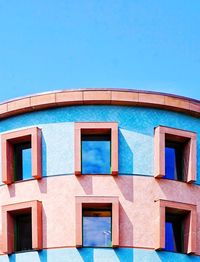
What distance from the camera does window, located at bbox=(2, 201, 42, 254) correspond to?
28236 millimetres

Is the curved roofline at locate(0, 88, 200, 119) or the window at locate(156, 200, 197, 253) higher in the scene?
the curved roofline at locate(0, 88, 200, 119)

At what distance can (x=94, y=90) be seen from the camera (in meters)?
29.1

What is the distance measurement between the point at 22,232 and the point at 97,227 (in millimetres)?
3009

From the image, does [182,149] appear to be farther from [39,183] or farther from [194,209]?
[39,183]

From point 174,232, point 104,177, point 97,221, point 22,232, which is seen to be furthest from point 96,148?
point 174,232

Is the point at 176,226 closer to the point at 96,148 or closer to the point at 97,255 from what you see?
the point at 97,255

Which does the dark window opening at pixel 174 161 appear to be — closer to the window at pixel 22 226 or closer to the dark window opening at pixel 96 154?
the dark window opening at pixel 96 154

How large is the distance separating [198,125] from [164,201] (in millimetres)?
3813

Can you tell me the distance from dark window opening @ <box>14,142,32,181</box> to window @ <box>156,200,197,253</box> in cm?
530

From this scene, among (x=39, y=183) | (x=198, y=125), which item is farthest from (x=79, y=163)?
(x=198, y=125)

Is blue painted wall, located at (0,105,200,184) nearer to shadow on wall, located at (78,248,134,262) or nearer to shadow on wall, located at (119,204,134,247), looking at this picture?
shadow on wall, located at (119,204,134,247)

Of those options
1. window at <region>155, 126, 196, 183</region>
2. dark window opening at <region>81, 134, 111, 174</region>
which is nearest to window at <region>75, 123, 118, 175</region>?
dark window opening at <region>81, 134, 111, 174</region>

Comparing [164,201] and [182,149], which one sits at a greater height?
[182,149]

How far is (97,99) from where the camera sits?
29.0 meters
